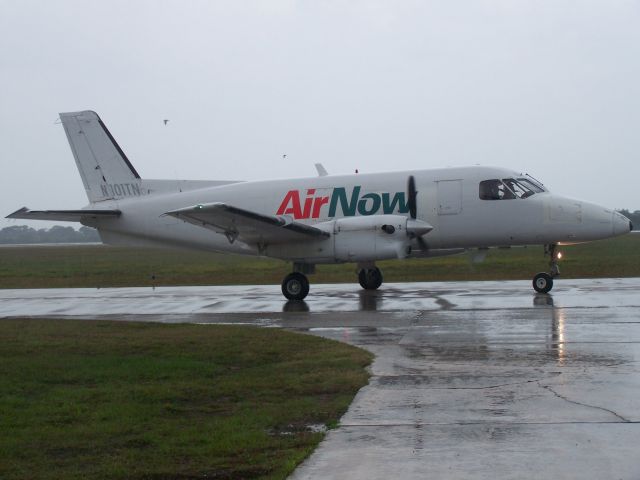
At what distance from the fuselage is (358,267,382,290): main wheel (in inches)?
100

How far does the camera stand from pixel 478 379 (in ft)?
32.1

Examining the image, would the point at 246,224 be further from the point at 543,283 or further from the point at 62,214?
the point at 543,283

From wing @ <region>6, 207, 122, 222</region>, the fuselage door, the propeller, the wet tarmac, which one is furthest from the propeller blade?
wing @ <region>6, 207, 122, 222</region>

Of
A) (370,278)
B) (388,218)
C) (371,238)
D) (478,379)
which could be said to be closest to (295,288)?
(371,238)

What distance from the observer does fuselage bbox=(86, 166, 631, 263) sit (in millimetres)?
21828

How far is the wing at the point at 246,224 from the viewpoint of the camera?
20.5 metres

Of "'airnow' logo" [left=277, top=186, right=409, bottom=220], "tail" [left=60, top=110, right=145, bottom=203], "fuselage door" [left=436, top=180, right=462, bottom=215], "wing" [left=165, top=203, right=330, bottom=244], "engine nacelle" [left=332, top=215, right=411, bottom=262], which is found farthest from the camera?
"tail" [left=60, top=110, right=145, bottom=203]

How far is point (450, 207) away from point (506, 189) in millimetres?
1611

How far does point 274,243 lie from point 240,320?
4.77 m

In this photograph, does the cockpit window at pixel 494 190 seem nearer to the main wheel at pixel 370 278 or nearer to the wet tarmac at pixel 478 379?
the wet tarmac at pixel 478 379

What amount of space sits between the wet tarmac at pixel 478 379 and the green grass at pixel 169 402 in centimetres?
55

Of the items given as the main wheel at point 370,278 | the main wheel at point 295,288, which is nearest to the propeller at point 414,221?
the main wheel at point 370,278

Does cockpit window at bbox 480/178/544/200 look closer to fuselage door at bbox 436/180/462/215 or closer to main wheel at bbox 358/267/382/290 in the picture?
fuselage door at bbox 436/180/462/215

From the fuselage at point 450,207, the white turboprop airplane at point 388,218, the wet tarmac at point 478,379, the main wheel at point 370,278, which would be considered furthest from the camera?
the main wheel at point 370,278
